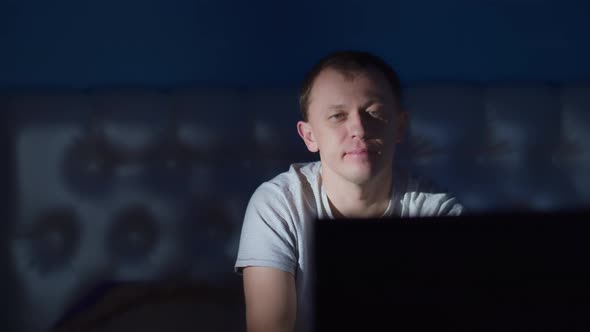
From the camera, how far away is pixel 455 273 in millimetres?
425

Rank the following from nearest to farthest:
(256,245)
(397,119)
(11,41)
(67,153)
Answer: (256,245) < (397,119) < (67,153) < (11,41)

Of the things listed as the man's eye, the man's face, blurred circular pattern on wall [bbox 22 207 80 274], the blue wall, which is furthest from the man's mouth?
blurred circular pattern on wall [bbox 22 207 80 274]

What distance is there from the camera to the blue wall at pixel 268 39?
1623 mm

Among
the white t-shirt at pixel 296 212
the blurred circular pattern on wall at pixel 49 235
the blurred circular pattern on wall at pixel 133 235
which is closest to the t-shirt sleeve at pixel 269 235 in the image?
the white t-shirt at pixel 296 212

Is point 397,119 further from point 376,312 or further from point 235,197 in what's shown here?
point 376,312

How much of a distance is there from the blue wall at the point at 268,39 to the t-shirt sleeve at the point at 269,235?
1.79 ft

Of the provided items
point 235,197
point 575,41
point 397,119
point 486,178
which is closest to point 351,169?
point 397,119

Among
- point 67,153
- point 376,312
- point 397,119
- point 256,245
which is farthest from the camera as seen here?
point 67,153

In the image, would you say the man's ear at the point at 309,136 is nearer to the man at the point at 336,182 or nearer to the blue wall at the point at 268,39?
the man at the point at 336,182

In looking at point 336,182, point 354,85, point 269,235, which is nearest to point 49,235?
point 269,235

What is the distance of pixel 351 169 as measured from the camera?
1200 millimetres

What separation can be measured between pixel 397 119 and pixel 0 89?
1204mm

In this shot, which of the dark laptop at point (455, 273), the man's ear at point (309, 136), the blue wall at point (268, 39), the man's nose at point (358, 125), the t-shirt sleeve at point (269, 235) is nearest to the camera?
the dark laptop at point (455, 273)

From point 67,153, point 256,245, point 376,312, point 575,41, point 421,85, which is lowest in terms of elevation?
point 256,245
